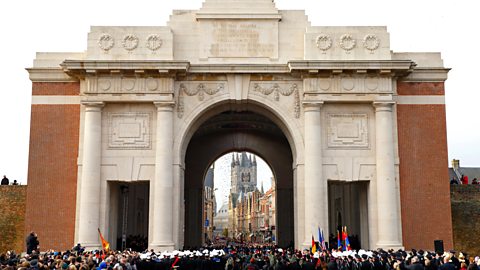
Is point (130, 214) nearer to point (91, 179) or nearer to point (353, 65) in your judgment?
point (91, 179)

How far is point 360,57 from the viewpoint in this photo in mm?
32469

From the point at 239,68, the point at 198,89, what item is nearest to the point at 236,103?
the point at 239,68

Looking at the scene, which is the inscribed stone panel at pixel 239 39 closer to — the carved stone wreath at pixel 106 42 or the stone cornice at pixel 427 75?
the carved stone wreath at pixel 106 42

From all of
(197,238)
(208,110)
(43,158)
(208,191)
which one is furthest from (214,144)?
(208,191)

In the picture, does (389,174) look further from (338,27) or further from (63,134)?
(63,134)

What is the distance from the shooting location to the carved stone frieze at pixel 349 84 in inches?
1270

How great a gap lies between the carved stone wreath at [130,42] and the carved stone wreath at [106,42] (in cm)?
68

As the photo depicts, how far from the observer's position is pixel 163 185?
3136 cm

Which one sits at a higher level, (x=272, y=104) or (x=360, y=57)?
(x=360, y=57)

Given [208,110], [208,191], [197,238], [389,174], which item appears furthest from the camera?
[208,191]

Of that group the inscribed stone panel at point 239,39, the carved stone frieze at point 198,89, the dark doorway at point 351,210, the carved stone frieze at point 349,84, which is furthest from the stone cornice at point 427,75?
the carved stone frieze at point 198,89

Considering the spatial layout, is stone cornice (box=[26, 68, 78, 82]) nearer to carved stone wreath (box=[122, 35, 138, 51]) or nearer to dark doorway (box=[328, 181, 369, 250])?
carved stone wreath (box=[122, 35, 138, 51])

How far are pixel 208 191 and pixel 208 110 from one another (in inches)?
4059

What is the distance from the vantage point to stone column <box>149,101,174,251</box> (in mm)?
30922
